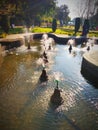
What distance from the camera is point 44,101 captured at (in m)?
10.5

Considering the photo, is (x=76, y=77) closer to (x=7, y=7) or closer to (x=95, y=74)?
(x=95, y=74)

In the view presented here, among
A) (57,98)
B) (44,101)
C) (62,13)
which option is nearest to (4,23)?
(44,101)

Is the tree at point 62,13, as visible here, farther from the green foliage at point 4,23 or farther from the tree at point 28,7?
the green foliage at point 4,23

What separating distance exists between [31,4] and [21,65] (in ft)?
119

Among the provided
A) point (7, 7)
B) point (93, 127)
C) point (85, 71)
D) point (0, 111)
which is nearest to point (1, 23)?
point (7, 7)

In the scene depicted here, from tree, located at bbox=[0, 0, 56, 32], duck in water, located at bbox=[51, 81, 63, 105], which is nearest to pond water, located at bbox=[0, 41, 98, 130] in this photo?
duck in water, located at bbox=[51, 81, 63, 105]

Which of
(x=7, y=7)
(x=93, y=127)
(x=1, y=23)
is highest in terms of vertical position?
(x=7, y=7)

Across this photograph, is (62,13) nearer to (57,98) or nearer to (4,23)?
(4,23)

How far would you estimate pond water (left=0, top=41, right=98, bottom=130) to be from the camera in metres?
8.50

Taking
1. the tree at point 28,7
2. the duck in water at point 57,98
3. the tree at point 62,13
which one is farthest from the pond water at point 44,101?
the tree at point 62,13

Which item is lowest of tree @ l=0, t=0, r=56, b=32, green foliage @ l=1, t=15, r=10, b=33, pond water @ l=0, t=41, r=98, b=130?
pond water @ l=0, t=41, r=98, b=130

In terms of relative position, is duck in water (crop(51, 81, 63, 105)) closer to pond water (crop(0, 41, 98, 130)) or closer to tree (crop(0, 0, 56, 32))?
pond water (crop(0, 41, 98, 130))

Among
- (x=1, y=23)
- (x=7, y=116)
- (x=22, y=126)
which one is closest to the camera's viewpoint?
(x=22, y=126)

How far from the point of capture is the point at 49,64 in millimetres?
18141
